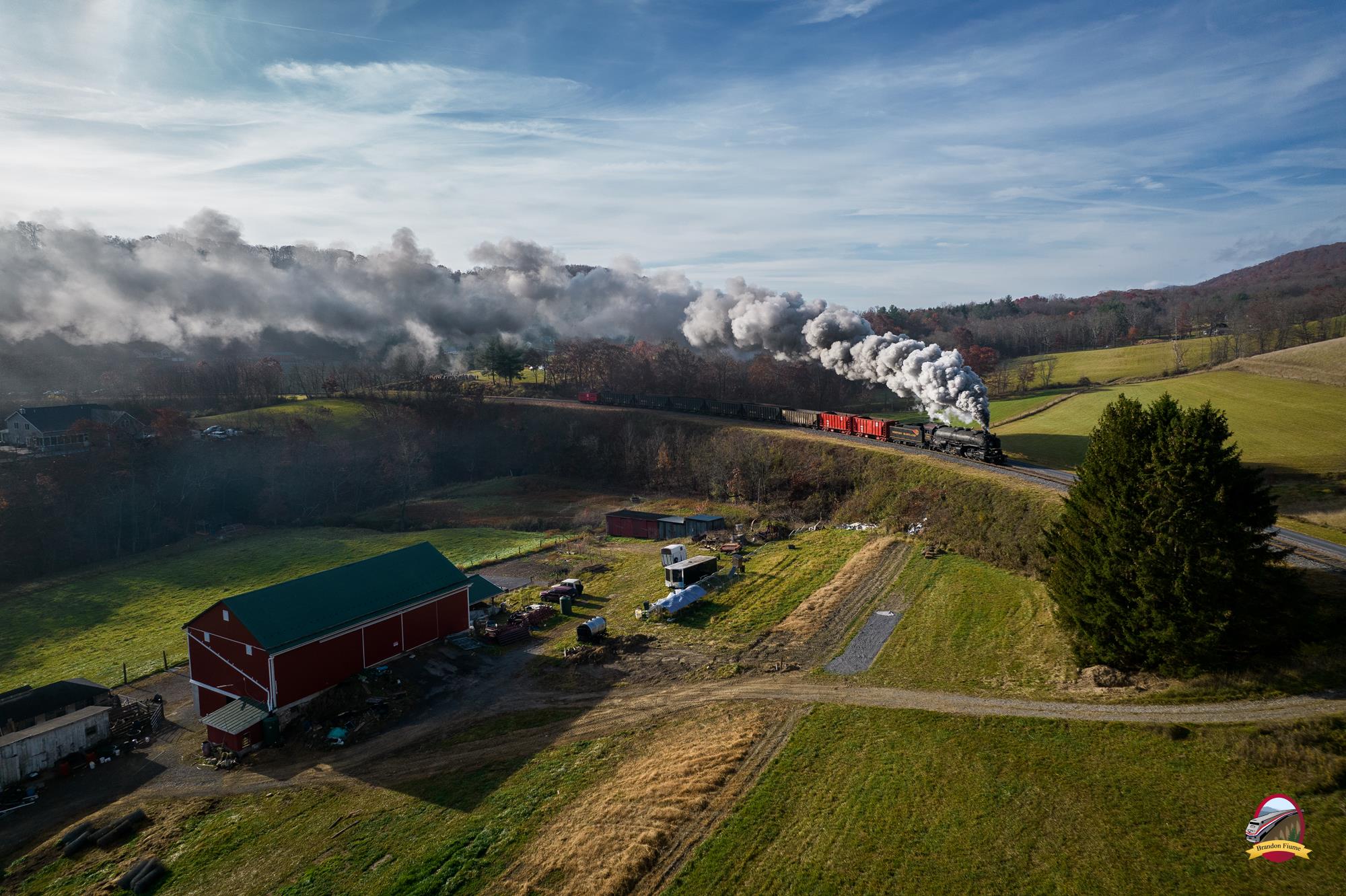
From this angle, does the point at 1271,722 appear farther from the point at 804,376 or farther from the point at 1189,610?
the point at 804,376

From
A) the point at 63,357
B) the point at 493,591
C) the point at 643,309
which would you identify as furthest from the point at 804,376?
the point at 63,357

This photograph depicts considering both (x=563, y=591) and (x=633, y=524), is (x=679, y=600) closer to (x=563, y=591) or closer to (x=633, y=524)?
(x=563, y=591)

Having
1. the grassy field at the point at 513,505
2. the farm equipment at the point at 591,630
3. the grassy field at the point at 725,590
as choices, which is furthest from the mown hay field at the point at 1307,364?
the farm equipment at the point at 591,630

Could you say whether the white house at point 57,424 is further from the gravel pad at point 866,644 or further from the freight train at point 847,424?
the gravel pad at point 866,644

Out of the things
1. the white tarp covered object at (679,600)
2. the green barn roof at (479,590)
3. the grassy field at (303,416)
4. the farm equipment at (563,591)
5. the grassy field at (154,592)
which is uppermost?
the grassy field at (303,416)

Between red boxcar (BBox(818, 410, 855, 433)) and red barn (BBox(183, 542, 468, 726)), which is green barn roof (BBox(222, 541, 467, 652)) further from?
red boxcar (BBox(818, 410, 855, 433))
